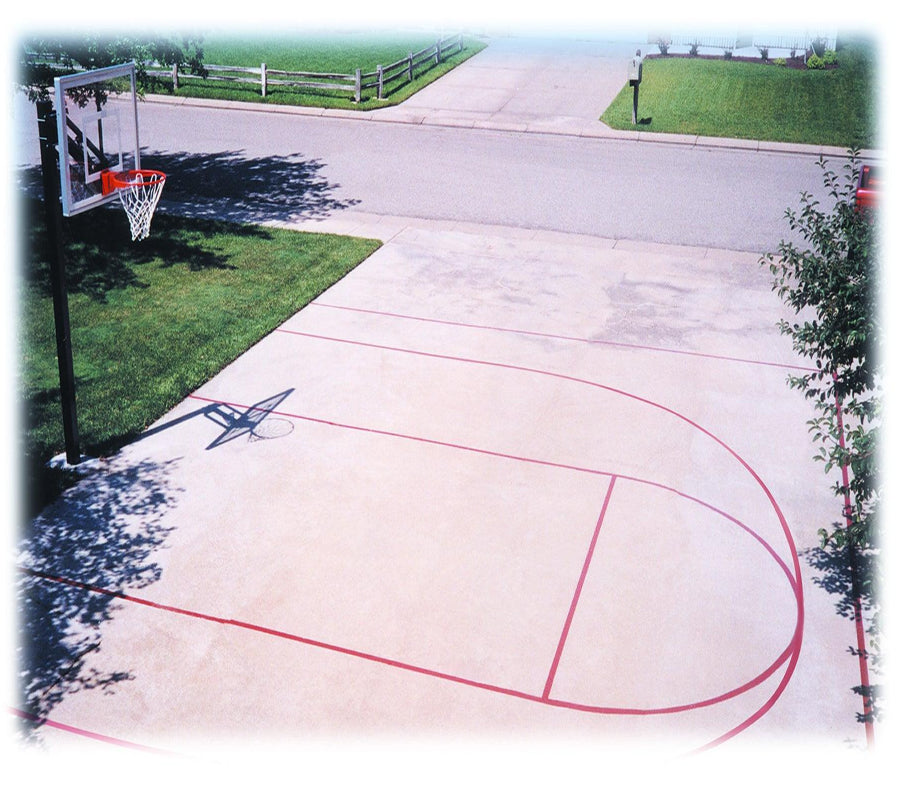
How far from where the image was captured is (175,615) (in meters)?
8.39

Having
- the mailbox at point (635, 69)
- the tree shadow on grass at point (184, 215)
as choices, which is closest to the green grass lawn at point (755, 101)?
the mailbox at point (635, 69)

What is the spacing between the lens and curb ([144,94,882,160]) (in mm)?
25609

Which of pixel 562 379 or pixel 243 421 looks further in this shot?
pixel 562 379

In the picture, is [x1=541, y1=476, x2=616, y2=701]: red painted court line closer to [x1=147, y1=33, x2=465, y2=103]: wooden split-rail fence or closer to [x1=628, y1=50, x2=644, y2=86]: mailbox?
[x1=628, y1=50, x2=644, y2=86]: mailbox

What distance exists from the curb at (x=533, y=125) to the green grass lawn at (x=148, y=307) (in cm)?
1068

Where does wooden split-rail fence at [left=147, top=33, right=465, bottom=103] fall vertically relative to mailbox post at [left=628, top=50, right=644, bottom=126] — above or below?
below

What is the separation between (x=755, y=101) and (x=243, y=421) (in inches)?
911

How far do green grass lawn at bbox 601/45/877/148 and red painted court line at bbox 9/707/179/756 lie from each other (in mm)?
23042

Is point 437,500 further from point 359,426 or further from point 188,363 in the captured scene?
point 188,363

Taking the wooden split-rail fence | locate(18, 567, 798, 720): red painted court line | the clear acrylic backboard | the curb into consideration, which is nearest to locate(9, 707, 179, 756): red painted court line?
locate(18, 567, 798, 720): red painted court line

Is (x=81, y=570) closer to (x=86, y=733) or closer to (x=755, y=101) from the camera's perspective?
(x=86, y=733)

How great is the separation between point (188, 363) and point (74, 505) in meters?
3.44

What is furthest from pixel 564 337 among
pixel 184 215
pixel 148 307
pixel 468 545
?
pixel 184 215

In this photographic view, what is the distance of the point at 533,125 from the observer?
27.5m
